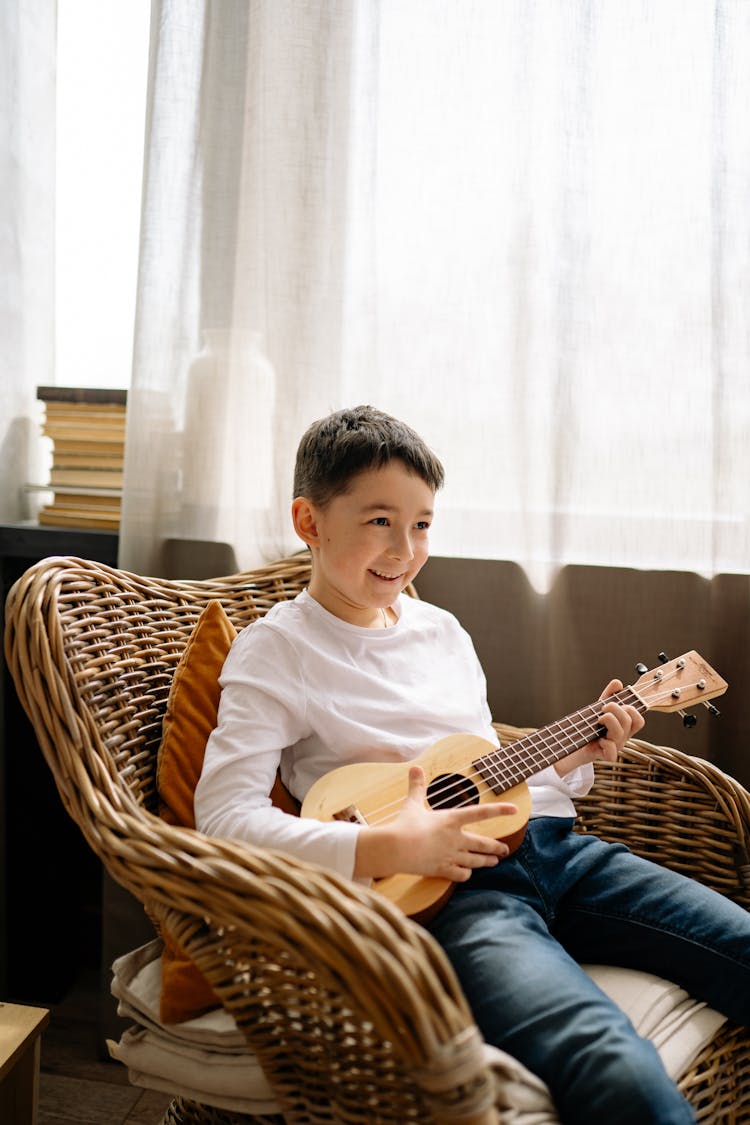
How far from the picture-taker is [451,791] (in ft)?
3.60

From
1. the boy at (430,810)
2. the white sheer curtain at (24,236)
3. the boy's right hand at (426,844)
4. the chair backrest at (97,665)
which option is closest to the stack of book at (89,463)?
the white sheer curtain at (24,236)

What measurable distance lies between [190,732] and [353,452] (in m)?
0.41

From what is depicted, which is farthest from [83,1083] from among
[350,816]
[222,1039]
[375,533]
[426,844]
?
[375,533]

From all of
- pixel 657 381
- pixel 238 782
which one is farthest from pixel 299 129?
pixel 238 782

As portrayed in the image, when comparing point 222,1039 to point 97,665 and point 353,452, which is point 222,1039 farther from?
point 353,452

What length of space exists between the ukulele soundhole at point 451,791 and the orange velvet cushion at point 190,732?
0.18m

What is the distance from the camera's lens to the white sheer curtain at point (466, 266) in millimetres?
1426

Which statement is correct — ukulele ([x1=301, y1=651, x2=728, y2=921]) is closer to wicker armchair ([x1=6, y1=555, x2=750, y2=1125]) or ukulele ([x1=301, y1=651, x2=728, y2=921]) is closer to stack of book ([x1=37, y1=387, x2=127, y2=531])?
wicker armchair ([x1=6, y1=555, x2=750, y2=1125])

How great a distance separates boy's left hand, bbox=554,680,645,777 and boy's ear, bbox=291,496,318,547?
0.46 metres

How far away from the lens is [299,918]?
0.74 meters

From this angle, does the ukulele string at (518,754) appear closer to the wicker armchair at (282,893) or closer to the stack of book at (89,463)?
the wicker armchair at (282,893)

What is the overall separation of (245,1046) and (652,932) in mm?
493

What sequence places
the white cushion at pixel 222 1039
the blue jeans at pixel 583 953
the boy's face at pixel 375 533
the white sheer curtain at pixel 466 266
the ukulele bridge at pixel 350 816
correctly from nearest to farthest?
the blue jeans at pixel 583 953 < the white cushion at pixel 222 1039 < the ukulele bridge at pixel 350 816 < the boy's face at pixel 375 533 < the white sheer curtain at pixel 466 266

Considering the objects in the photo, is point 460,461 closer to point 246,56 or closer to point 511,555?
point 511,555
